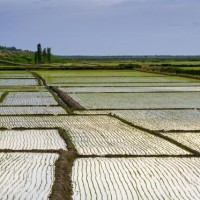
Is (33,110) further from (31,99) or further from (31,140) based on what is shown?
(31,140)

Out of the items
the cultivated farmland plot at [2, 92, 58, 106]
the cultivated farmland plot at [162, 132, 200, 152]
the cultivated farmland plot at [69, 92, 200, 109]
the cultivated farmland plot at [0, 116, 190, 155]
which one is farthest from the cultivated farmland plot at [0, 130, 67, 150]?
the cultivated farmland plot at [2, 92, 58, 106]

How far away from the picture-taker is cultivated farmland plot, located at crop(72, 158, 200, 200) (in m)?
8.77

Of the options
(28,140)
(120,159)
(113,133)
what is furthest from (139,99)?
(120,159)

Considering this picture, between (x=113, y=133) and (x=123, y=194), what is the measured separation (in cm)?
695

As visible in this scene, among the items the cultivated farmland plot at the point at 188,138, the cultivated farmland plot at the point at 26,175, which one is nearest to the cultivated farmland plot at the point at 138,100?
the cultivated farmland plot at the point at 188,138

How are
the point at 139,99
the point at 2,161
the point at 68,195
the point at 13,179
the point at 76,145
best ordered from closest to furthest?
1. the point at 68,195
2. the point at 13,179
3. the point at 2,161
4. the point at 76,145
5. the point at 139,99

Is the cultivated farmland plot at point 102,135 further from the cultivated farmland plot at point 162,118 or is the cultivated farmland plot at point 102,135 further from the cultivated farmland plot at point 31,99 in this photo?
the cultivated farmland plot at point 31,99

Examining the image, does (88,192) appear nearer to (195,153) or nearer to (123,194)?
(123,194)

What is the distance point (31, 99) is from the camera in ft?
87.8

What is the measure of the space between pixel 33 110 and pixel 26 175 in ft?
39.7

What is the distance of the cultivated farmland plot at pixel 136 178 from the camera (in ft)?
28.8

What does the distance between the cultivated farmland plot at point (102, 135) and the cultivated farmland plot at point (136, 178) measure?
1083 mm

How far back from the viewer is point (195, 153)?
1254 cm

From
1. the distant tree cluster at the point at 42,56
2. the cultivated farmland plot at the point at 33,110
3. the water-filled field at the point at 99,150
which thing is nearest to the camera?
the water-filled field at the point at 99,150
